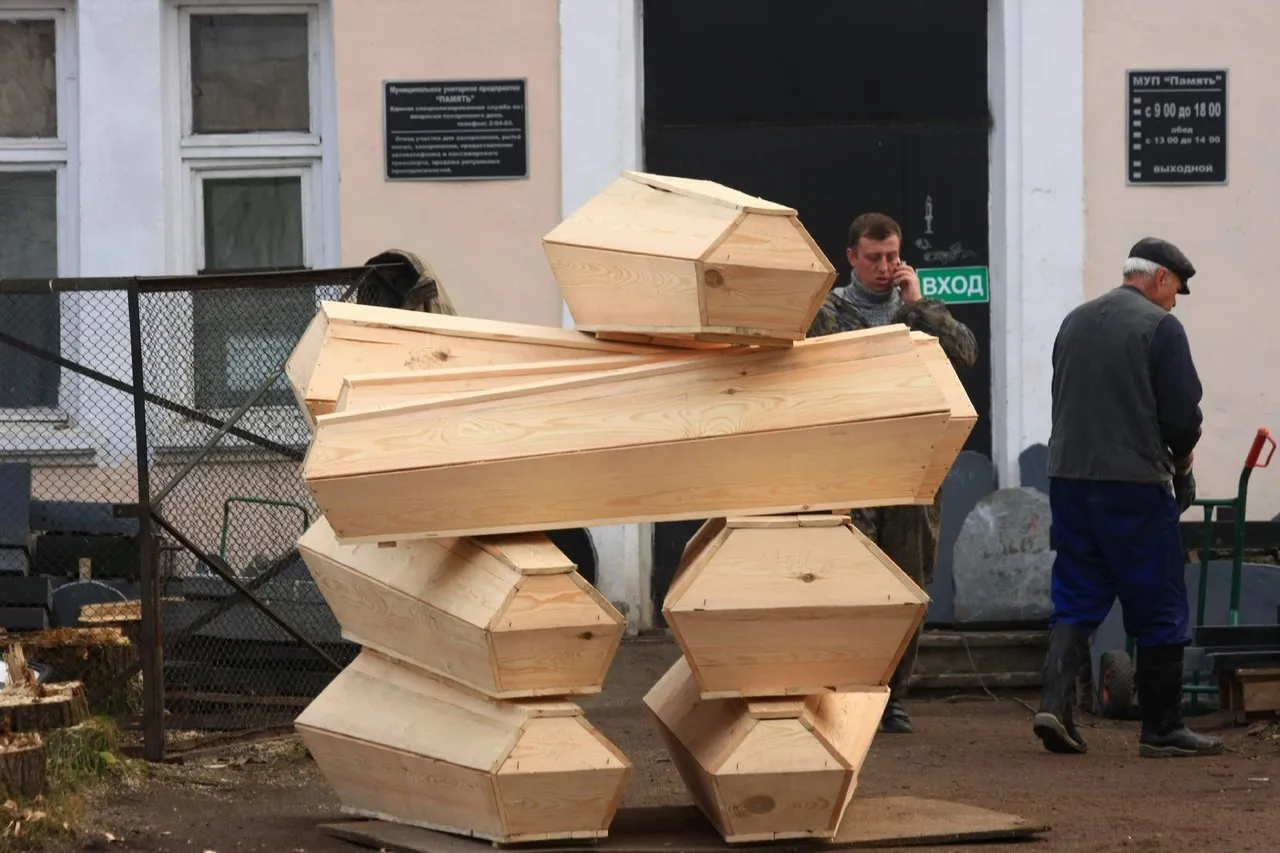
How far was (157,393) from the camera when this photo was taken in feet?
25.8

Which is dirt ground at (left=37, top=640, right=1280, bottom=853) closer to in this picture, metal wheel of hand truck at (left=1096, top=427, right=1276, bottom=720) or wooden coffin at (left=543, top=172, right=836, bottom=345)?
metal wheel of hand truck at (left=1096, top=427, right=1276, bottom=720)

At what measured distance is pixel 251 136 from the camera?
10359 mm

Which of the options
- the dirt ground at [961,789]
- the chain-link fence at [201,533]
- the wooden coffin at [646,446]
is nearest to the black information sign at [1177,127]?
the dirt ground at [961,789]

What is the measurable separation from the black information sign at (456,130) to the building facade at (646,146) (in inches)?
2.3

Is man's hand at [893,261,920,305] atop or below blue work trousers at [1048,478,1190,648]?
atop

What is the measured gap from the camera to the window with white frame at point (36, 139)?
408 inches

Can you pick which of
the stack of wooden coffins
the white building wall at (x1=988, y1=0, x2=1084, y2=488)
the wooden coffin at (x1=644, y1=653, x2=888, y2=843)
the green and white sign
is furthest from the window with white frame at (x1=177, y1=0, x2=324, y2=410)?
the wooden coffin at (x1=644, y1=653, x2=888, y2=843)

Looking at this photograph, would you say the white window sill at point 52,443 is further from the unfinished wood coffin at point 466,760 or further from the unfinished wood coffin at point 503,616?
the unfinished wood coffin at point 503,616

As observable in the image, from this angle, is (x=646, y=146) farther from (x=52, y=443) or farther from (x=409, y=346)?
(x=409, y=346)

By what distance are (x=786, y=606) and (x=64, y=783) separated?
2693 millimetres

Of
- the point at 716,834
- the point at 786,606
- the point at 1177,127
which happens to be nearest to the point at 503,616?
the point at 786,606

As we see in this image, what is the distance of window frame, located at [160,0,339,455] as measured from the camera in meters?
10.3

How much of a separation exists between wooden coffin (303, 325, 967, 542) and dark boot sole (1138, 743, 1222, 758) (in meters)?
2.48

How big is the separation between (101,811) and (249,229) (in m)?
4.58
